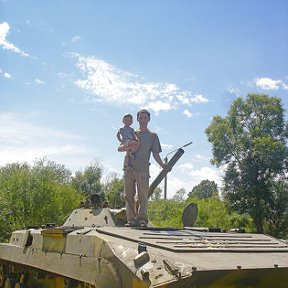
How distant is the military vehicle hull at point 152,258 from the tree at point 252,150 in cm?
1728

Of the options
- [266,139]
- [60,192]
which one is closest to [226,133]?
[266,139]

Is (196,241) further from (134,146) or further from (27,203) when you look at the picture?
(27,203)

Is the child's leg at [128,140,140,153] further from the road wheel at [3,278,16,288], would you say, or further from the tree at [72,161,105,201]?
the tree at [72,161,105,201]

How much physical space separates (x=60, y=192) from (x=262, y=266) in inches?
948

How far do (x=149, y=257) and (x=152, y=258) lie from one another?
4 centimetres

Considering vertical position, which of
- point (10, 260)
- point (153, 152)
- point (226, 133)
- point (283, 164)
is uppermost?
point (226, 133)

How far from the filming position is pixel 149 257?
544 cm

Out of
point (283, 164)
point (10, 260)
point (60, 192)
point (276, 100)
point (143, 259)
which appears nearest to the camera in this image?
point (143, 259)

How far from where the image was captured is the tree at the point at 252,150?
81.7ft

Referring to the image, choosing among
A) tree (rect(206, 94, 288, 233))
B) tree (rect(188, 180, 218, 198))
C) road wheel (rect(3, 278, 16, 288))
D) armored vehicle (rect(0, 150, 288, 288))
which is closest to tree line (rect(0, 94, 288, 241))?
tree (rect(206, 94, 288, 233))

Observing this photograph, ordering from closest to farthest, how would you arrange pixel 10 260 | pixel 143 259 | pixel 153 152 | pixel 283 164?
pixel 143 259, pixel 153 152, pixel 10 260, pixel 283 164

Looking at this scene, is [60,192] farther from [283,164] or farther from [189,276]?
[189,276]

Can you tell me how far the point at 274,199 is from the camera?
83.7 feet

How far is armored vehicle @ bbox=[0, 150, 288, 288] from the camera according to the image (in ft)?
16.9
